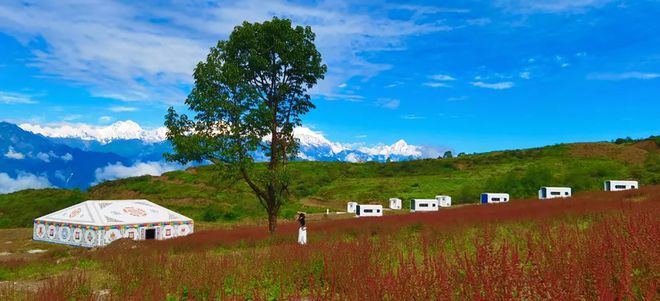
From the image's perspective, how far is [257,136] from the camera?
2102 cm

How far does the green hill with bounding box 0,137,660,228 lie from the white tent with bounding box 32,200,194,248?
7.42m

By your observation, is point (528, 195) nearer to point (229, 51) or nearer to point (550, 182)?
point (550, 182)

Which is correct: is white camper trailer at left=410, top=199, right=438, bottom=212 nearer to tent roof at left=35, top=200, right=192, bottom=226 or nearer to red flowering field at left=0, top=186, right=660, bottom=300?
tent roof at left=35, top=200, right=192, bottom=226

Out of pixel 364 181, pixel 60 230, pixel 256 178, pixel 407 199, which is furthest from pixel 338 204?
pixel 256 178

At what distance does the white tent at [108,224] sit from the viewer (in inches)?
1309

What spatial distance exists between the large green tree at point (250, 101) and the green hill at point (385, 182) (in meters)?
23.4

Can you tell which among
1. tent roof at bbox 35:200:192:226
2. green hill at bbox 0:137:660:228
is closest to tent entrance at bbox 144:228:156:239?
tent roof at bbox 35:200:192:226

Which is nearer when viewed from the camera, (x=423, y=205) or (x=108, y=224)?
(x=108, y=224)

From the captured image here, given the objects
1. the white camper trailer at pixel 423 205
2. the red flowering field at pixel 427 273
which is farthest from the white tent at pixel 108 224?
the white camper trailer at pixel 423 205

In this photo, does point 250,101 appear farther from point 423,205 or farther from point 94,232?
point 423,205

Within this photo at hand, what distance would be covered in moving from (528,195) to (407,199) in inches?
753

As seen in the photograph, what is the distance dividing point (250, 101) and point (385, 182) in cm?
7621

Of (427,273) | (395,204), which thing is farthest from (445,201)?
(427,273)

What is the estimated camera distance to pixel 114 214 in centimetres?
3500
